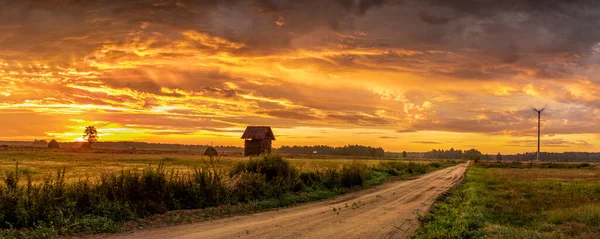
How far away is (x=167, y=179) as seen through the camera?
65.2 ft

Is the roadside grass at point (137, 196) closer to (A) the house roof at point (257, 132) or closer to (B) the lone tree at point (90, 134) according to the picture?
(A) the house roof at point (257, 132)

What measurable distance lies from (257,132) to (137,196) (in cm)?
7501

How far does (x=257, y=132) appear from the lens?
92.8 metres

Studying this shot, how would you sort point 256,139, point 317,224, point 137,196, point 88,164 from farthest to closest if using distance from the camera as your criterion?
point 256,139 → point 88,164 → point 137,196 → point 317,224

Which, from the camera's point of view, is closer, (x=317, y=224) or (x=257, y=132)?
(x=317, y=224)

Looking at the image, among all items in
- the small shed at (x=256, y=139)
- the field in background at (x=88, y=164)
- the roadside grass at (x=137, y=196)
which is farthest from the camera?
the small shed at (x=256, y=139)

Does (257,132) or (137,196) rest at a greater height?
(257,132)

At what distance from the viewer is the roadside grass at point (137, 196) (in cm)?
1409

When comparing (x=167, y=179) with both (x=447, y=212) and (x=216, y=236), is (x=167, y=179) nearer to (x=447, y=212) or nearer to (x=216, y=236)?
(x=216, y=236)

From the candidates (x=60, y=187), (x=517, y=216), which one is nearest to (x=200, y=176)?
(x=60, y=187)

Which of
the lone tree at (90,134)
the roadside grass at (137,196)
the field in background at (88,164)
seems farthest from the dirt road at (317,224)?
the lone tree at (90,134)

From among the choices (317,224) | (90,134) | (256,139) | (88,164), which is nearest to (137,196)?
(317,224)

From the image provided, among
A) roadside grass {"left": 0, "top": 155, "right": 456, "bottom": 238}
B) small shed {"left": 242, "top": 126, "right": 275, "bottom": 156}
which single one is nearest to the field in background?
roadside grass {"left": 0, "top": 155, "right": 456, "bottom": 238}

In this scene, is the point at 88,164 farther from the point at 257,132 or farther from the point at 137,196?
the point at 257,132
